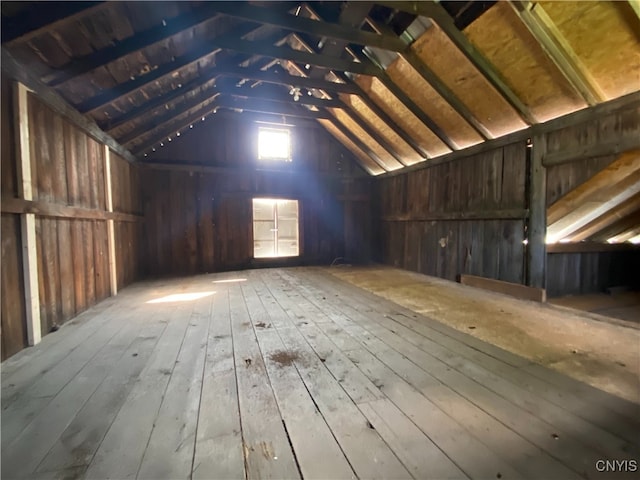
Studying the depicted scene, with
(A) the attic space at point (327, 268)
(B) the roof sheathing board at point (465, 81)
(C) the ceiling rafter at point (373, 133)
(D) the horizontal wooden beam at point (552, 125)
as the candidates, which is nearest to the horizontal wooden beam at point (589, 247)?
(A) the attic space at point (327, 268)

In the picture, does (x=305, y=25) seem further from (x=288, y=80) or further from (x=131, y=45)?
(x=131, y=45)

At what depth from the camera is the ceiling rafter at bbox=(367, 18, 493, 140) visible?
3.22 m

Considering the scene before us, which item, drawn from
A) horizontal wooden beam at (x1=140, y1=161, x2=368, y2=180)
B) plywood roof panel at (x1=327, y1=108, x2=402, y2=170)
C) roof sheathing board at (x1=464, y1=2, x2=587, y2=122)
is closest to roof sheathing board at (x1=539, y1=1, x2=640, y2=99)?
roof sheathing board at (x1=464, y1=2, x2=587, y2=122)

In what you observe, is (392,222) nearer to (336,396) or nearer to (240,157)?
(240,157)

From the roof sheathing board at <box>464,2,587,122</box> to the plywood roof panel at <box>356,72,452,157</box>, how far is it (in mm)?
1225

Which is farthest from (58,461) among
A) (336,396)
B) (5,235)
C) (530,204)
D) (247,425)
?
(530,204)

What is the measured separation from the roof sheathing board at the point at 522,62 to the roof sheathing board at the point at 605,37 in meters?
0.20

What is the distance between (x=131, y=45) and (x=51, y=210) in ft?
4.95

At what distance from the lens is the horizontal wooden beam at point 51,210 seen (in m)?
1.81

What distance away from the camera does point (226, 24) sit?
287 centimetres

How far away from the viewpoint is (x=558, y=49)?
2.37 metres

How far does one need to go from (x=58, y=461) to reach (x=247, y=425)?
0.67 metres

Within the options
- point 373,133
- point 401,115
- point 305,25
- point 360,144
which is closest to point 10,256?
point 305,25

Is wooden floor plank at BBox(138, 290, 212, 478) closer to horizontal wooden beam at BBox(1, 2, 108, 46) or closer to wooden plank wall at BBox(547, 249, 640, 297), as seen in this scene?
horizontal wooden beam at BBox(1, 2, 108, 46)
